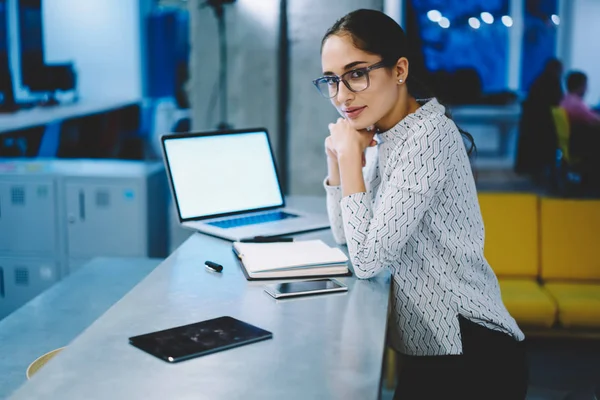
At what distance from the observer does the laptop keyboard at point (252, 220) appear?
2545mm

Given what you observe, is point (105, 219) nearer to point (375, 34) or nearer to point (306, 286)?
point (306, 286)

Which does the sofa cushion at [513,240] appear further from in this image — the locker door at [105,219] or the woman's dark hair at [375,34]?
the woman's dark hair at [375,34]

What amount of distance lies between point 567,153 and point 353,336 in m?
5.76

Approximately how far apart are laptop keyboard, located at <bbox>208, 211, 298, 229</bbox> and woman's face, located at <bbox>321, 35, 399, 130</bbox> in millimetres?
806

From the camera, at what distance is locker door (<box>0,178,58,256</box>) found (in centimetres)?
404

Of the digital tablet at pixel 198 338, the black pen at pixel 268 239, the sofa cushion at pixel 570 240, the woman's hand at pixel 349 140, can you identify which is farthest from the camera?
the sofa cushion at pixel 570 240

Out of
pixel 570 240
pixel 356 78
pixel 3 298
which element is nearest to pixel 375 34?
pixel 356 78

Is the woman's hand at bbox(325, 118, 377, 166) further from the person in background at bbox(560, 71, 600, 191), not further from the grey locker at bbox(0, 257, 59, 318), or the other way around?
the person in background at bbox(560, 71, 600, 191)

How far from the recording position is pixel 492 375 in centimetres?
171

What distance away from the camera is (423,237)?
68.8 inches

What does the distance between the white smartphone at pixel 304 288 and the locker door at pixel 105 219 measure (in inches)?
91.3

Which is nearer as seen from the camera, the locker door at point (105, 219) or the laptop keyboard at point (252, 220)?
the laptop keyboard at point (252, 220)

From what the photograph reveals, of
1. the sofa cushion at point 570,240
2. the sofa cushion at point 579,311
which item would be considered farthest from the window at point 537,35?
the sofa cushion at point 579,311

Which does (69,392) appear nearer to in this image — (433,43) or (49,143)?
(49,143)
